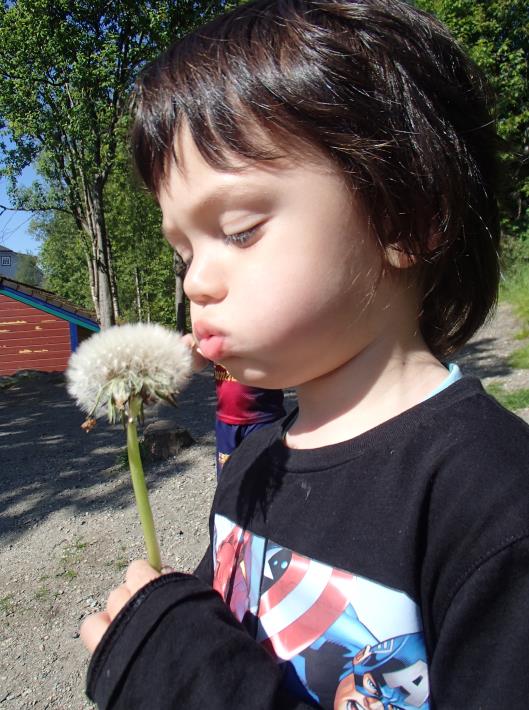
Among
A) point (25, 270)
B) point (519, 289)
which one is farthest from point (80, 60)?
point (25, 270)

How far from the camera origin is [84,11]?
46.1ft

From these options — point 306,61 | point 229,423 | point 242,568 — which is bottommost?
point 229,423

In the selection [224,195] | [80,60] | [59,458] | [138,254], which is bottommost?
[59,458]

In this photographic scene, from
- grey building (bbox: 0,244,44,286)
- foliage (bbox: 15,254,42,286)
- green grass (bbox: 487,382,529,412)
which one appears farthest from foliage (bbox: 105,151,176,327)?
foliage (bbox: 15,254,42,286)

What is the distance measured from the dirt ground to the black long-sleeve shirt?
8.14 feet

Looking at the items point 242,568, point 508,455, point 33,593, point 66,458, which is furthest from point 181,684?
point 66,458

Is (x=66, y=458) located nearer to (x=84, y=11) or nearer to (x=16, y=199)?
(x=84, y=11)

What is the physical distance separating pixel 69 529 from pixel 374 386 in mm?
4456

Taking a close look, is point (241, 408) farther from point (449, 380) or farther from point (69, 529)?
point (449, 380)

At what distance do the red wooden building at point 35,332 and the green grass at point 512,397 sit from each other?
38.4 feet

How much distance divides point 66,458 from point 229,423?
12.7ft

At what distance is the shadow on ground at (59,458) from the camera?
5434mm

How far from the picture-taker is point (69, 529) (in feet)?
16.0

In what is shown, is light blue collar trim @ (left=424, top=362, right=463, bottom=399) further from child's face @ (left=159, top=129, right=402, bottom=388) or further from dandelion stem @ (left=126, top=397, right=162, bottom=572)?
dandelion stem @ (left=126, top=397, right=162, bottom=572)
